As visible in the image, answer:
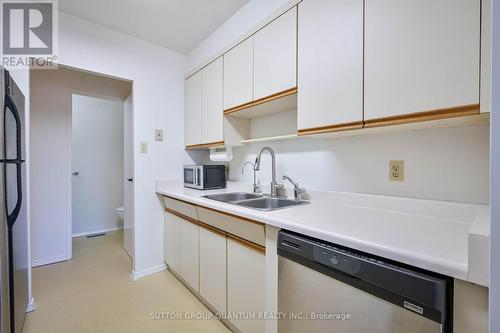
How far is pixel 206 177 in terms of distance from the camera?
2143 millimetres

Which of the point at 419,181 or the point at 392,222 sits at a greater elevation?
the point at 419,181

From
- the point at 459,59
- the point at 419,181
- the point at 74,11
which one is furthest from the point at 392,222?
the point at 74,11

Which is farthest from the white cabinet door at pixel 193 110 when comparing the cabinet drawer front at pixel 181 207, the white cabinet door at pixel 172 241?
the white cabinet door at pixel 172 241

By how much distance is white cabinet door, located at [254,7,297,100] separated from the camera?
136 cm

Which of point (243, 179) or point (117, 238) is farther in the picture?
point (117, 238)

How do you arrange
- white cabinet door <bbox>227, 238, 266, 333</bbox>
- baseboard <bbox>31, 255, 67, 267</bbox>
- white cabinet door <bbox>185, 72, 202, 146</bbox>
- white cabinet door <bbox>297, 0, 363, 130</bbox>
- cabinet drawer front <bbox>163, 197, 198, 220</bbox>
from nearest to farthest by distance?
white cabinet door <bbox>297, 0, 363, 130</bbox> < white cabinet door <bbox>227, 238, 266, 333</bbox> < cabinet drawer front <bbox>163, 197, 198, 220</bbox> < white cabinet door <bbox>185, 72, 202, 146</bbox> < baseboard <bbox>31, 255, 67, 267</bbox>

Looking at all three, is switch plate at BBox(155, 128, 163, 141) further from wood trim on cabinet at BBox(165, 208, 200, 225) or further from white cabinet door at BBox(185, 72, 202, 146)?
wood trim on cabinet at BBox(165, 208, 200, 225)

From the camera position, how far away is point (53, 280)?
211cm

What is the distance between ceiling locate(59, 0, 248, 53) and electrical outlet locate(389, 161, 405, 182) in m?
1.65

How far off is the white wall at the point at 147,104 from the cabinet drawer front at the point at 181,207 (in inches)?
8.4

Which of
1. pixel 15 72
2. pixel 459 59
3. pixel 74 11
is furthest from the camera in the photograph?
pixel 74 11

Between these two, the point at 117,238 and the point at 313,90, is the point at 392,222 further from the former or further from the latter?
the point at 117,238

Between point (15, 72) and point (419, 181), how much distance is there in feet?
8.89

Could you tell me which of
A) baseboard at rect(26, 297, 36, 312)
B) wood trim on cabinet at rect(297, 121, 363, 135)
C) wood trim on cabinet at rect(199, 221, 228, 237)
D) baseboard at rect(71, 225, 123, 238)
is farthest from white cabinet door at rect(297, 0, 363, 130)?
baseboard at rect(71, 225, 123, 238)
